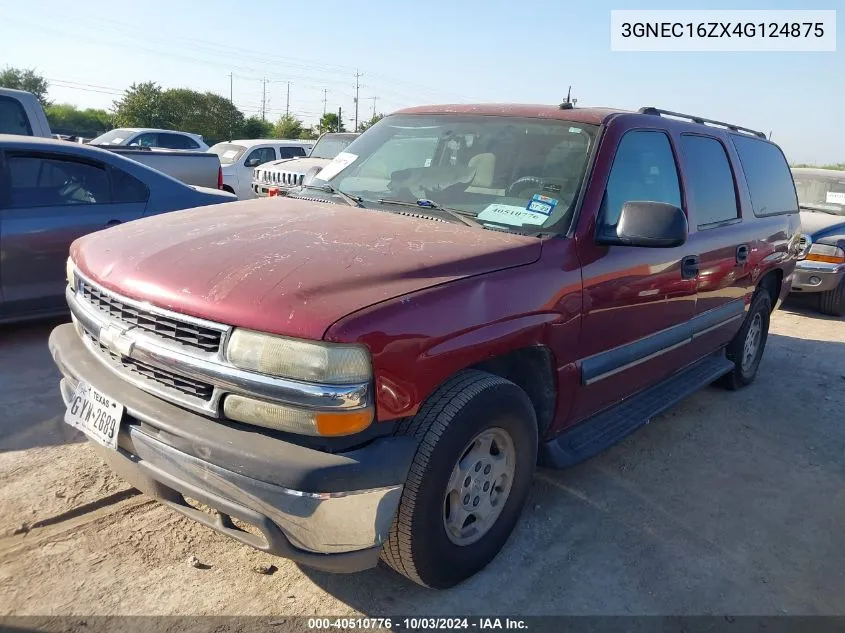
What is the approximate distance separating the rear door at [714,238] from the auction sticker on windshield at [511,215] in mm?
1169

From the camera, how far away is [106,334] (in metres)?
2.43

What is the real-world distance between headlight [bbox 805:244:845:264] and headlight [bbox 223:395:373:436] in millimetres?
7670

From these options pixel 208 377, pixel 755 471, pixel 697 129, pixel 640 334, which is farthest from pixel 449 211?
pixel 755 471

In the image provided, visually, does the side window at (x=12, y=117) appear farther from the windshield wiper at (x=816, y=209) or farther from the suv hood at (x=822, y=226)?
the windshield wiper at (x=816, y=209)

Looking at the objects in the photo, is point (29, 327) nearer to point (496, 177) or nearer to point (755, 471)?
point (496, 177)

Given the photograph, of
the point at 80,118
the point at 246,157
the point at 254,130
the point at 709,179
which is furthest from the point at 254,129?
the point at 709,179

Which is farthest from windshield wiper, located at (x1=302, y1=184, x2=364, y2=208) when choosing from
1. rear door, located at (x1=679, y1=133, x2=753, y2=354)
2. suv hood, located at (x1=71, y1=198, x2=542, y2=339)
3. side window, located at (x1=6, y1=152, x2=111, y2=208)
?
side window, located at (x1=6, y1=152, x2=111, y2=208)

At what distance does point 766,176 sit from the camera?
5.04 m

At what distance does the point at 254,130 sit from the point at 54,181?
159 feet

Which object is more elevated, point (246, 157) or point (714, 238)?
point (246, 157)

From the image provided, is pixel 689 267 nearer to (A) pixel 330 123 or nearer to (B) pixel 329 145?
(B) pixel 329 145

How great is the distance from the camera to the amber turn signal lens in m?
2.02

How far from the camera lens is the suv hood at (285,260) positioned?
2.08 metres

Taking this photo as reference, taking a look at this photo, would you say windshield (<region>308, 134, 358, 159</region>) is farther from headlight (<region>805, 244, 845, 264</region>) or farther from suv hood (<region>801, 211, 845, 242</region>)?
headlight (<region>805, 244, 845, 264</region>)
